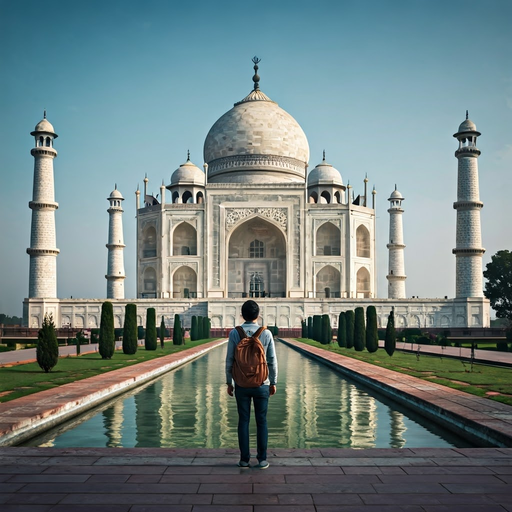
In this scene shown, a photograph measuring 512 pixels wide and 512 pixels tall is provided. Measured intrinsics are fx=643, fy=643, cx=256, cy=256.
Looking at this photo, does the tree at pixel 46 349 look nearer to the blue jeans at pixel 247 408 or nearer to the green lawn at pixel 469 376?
the green lawn at pixel 469 376

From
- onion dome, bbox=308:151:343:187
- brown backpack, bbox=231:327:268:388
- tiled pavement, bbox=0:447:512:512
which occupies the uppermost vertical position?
onion dome, bbox=308:151:343:187

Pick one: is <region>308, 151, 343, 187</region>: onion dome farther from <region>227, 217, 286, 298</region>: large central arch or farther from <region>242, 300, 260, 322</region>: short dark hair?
<region>242, 300, 260, 322</region>: short dark hair

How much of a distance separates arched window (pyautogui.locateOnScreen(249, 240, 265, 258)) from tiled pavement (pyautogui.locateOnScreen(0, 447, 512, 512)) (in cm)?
3048

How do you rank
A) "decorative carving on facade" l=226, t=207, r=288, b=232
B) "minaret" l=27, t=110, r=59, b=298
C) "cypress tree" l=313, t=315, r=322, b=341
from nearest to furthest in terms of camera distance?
"cypress tree" l=313, t=315, r=322, b=341 → "minaret" l=27, t=110, r=59, b=298 → "decorative carving on facade" l=226, t=207, r=288, b=232

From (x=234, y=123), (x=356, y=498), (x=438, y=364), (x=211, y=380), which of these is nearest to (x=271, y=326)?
(x=234, y=123)

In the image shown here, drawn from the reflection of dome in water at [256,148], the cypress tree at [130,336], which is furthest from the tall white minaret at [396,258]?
the cypress tree at [130,336]

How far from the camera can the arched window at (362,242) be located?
34719 mm

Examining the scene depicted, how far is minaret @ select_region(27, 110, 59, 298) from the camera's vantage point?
2766 centimetres

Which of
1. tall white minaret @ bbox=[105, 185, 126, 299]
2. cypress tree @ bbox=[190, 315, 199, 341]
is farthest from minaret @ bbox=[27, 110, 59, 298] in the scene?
cypress tree @ bbox=[190, 315, 199, 341]

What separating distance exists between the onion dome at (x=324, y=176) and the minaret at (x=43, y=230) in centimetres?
1461

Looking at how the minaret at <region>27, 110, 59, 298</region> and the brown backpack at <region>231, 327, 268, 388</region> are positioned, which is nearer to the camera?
the brown backpack at <region>231, 327, 268, 388</region>

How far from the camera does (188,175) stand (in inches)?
1420

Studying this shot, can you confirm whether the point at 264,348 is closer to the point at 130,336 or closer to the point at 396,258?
the point at 130,336

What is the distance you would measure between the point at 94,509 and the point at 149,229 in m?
32.4
